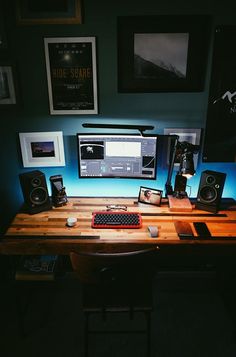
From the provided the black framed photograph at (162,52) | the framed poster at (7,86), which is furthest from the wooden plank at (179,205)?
the framed poster at (7,86)

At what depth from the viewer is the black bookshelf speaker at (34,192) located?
7.42 feet

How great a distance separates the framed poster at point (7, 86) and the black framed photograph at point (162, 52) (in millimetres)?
825

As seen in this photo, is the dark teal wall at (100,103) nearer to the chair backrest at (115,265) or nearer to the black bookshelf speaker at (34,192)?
the black bookshelf speaker at (34,192)

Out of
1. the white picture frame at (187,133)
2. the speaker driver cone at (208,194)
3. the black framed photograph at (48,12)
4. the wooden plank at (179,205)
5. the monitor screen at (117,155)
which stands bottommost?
the wooden plank at (179,205)

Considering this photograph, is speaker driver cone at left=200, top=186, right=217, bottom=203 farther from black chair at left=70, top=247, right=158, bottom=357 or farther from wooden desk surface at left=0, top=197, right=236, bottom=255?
black chair at left=70, top=247, right=158, bottom=357

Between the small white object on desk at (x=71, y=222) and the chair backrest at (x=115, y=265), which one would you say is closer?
the chair backrest at (x=115, y=265)

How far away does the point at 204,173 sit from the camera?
231 centimetres

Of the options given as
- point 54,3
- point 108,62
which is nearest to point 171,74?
point 108,62

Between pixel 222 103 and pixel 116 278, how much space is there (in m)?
1.57

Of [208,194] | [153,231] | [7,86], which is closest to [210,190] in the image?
[208,194]

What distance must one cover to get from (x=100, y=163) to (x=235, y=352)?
1.74 m

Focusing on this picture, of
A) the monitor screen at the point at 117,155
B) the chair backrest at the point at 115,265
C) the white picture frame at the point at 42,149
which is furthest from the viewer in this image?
the white picture frame at the point at 42,149

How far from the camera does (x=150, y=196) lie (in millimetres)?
2391

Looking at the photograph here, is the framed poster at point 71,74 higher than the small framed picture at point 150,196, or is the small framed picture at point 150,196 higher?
the framed poster at point 71,74
